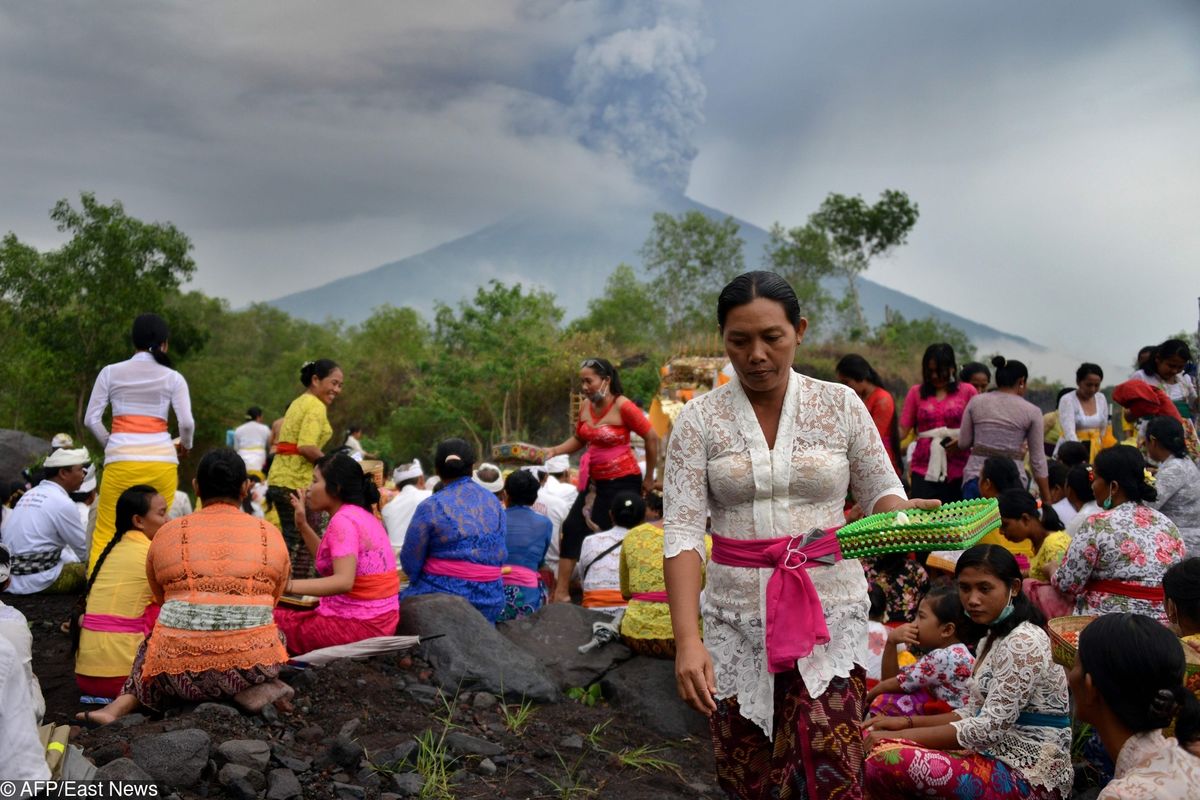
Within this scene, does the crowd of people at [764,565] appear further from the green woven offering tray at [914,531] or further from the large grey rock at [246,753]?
the large grey rock at [246,753]

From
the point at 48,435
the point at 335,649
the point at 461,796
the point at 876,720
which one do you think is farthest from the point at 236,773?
the point at 48,435

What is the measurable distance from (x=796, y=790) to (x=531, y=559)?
16.0 feet

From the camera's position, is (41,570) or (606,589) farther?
(41,570)

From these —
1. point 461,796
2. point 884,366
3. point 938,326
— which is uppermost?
point 938,326

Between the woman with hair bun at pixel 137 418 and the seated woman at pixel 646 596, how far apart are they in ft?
10.3

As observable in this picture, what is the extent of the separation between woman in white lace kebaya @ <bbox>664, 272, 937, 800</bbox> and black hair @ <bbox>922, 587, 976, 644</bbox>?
1.77 metres

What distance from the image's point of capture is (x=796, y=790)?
288 centimetres

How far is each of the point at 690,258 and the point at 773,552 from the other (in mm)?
39529

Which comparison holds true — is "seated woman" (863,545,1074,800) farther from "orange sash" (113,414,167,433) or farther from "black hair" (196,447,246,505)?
"orange sash" (113,414,167,433)

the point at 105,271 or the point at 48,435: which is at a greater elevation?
the point at 105,271

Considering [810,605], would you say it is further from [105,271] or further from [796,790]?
[105,271]

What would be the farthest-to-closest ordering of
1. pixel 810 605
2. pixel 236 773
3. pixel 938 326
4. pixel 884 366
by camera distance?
pixel 938 326
pixel 884 366
pixel 236 773
pixel 810 605

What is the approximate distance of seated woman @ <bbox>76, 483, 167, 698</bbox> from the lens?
17.5 ft

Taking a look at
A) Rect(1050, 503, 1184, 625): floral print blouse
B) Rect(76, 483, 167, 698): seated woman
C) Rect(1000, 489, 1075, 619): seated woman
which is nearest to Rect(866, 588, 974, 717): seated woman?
Rect(1050, 503, 1184, 625): floral print blouse
